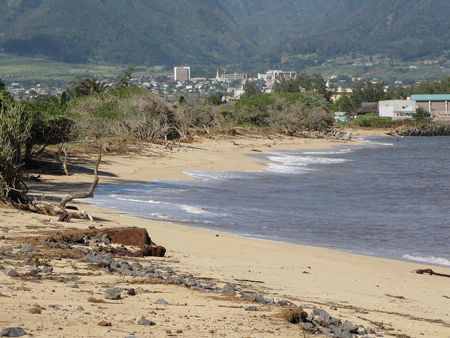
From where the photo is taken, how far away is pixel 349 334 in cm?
693

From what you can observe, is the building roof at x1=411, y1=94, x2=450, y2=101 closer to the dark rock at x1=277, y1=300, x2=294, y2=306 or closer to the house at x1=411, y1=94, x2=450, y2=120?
the house at x1=411, y1=94, x2=450, y2=120

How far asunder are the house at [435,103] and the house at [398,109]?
5.04m

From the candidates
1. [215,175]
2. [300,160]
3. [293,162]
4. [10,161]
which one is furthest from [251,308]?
[300,160]

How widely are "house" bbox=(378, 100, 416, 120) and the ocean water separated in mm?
82110

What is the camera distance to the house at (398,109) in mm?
116250

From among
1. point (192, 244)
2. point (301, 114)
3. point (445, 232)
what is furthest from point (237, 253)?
point (301, 114)

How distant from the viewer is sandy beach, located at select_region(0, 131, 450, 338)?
661cm

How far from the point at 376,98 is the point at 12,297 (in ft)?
442

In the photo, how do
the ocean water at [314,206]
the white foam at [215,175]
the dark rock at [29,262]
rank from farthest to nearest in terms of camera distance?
1. the white foam at [215,175]
2. the ocean water at [314,206]
3. the dark rock at [29,262]

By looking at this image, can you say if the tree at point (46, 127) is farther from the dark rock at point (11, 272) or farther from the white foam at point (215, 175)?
the dark rock at point (11, 272)

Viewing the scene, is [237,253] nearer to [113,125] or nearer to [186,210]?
[186,210]

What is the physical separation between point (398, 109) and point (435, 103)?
43.3 feet

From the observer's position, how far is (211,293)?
826cm

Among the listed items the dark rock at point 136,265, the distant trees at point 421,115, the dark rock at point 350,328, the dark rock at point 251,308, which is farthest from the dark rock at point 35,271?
the distant trees at point 421,115
